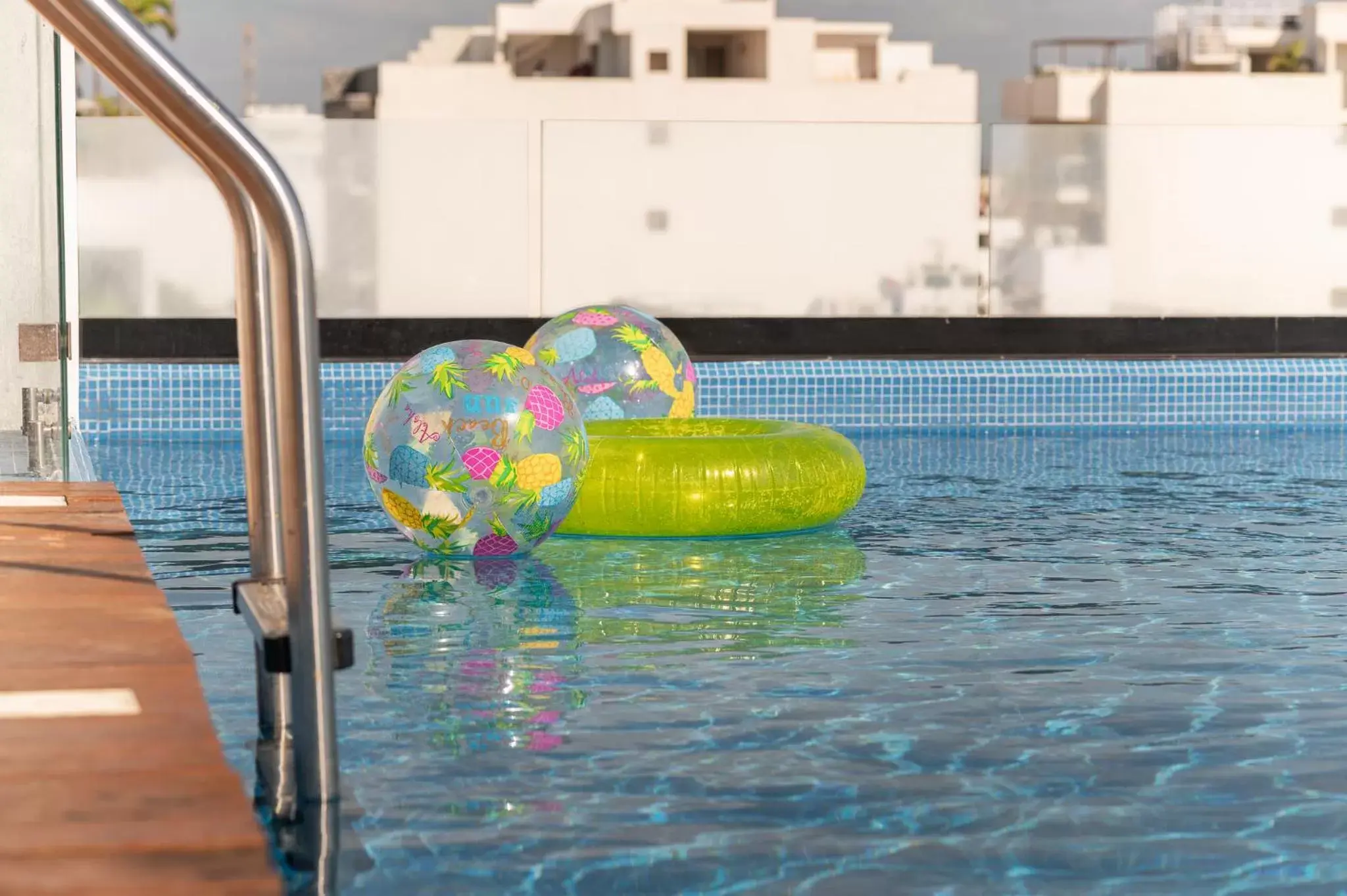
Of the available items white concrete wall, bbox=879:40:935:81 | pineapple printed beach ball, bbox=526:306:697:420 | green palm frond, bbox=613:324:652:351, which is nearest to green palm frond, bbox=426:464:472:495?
pineapple printed beach ball, bbox=526:306:697:420

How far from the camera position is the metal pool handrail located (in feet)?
6.95

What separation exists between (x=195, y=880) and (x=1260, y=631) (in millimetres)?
3053

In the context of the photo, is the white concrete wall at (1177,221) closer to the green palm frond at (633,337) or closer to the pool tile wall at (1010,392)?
the pool tile wall at (1010,392)

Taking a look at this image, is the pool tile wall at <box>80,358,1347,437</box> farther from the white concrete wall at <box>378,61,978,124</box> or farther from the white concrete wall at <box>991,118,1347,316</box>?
the white concrete wall at <box>378,61,978,124</box>

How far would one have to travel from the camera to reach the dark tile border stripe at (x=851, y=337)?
10.7 m

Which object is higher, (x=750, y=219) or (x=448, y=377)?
(x=750, y=219)

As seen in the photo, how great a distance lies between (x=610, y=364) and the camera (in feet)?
22.9

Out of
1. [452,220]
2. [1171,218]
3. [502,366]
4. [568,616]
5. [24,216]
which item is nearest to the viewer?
[568,616]

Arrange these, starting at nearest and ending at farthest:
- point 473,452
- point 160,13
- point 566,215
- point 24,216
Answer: point 473,452
point 24,216
point 566,215
point 160,13

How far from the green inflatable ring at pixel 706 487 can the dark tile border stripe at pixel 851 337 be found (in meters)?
4.81

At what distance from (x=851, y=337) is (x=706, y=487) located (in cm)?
587

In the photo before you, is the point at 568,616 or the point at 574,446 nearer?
the point at 568,616

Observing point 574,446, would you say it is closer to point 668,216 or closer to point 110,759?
point 110,759

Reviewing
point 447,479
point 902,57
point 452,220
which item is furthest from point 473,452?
point 902,57
